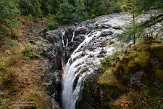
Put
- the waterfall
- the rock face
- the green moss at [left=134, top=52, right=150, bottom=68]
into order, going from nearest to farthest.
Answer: the rock face → the green moss at [left=134, top=52, right=150, bottom=68] → the waterfall

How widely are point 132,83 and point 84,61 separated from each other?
18.9 ft

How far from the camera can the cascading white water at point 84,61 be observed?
56.3 ft

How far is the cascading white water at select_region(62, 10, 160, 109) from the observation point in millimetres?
17172

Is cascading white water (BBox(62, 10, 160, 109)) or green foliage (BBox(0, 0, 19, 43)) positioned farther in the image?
green foliage (BBox(0, 0, 19, 43))

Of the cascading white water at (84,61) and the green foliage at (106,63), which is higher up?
the green foliage at (106,63)

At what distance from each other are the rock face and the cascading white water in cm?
157

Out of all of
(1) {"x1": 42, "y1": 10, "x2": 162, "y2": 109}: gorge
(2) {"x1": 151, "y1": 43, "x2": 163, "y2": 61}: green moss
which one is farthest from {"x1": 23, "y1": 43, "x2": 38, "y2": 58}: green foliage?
(2) {"x1": 151, "y1": 43, "x2": 163, "y2": 61}: green moss

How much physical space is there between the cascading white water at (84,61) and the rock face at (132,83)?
5.16ft

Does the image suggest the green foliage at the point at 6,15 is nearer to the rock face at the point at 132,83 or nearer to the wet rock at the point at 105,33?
the rock face at the point at 132,83

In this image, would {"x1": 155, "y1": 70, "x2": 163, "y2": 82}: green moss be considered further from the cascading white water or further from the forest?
the cascading white water

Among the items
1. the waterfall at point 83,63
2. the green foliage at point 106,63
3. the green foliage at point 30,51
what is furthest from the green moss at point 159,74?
the green foliage at point 30,51

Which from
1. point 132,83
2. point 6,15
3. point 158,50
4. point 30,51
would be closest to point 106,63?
point 132,83

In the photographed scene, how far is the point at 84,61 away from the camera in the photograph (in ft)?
63.3

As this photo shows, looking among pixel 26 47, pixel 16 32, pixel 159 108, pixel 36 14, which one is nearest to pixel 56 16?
pixel 36 14
